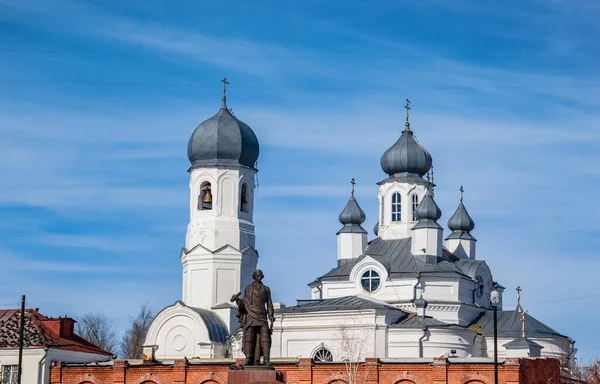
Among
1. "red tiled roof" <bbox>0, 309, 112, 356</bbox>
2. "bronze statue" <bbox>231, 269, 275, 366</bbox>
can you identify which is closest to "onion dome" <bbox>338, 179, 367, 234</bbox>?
"red tiled roof" <bbox>0, 309, 112, 356</bbox>

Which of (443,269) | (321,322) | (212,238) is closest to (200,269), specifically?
(212,238)

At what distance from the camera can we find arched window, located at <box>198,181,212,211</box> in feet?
214

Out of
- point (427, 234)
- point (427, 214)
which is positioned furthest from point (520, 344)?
point (427, 214)

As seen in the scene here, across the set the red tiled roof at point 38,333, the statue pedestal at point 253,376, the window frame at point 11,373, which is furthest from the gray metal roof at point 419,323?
the statue pedestal at point 253,376

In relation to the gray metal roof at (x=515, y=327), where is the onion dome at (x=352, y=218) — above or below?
above

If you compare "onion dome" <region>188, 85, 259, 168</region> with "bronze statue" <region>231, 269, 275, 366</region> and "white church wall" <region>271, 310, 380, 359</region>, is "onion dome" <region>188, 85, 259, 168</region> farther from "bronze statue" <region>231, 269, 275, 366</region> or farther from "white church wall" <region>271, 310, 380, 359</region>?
"bronze statue" <region>231, 269, 275, 366</region>

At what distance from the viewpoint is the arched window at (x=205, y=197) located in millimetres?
65250

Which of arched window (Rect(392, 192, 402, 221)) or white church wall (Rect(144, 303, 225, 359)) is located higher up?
arched window (Rect(392, 192, 402, 221))

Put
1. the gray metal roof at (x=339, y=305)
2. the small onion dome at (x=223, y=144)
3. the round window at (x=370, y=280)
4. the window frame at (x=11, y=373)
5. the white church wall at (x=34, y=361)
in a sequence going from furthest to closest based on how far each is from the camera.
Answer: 1. the round window at (x=370, y=280)
2. the small onion dome at (x=223, y=144)
3. the gray metal roof at (x=339, y=305)
4. the white church wall at (x=34, y=361)
5. the window frame at (x=11, y=373)

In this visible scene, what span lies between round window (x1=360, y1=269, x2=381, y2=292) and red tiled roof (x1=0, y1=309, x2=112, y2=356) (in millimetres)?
14969

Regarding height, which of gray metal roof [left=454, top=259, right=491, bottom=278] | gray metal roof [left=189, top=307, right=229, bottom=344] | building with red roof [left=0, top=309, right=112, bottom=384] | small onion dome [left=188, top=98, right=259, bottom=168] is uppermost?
small onion dome [left=188, top=98, right=259, bottom=168]

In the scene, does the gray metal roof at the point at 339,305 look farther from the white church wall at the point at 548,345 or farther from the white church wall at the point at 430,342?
the white church wall at the point at 548,345

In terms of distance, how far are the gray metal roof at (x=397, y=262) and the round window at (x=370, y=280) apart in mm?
743

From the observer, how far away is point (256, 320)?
27641 mm
